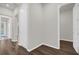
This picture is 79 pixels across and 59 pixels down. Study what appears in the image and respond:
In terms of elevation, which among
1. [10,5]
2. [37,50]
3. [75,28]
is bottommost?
[37,50]

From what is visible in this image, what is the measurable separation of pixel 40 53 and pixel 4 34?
0.68 meters

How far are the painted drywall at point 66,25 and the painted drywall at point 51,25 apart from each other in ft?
0.32

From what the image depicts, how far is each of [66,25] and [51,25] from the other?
25 cm

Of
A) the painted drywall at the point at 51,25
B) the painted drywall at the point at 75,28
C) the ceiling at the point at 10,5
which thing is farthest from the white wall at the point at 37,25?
the painted drywall at the point at 75,28

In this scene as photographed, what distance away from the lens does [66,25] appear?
178 centimetres

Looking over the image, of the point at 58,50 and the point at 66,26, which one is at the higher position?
the point at 66,26

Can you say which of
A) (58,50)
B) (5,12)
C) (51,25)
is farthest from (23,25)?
(58,50)

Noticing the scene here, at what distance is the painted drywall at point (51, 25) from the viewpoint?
1771 mm

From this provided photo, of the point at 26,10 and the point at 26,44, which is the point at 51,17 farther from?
the point at 26,44

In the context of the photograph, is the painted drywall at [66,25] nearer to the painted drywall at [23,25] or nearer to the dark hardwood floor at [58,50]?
the dark hardwood floor at [58,50]

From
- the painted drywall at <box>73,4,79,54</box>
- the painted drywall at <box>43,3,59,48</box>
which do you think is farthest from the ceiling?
the painted drywall at <box>73,4,79,54</box>

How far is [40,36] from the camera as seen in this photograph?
179 cm

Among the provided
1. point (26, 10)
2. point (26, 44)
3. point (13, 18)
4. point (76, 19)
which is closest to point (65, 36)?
point (76, 19)

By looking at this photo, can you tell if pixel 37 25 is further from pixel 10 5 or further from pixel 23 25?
pixel 10 5
